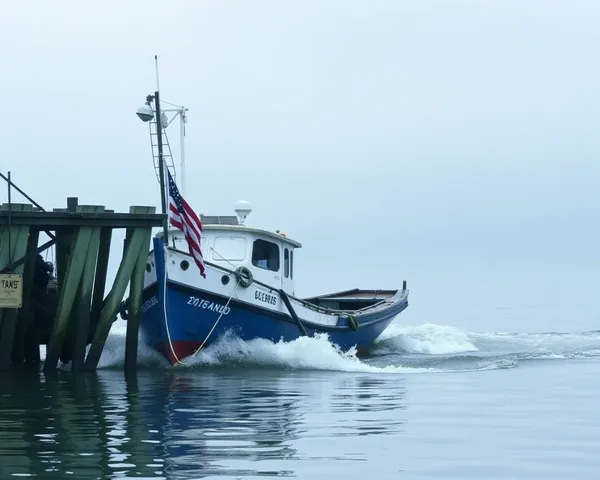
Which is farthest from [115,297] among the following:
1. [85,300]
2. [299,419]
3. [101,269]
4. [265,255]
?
[299,419]

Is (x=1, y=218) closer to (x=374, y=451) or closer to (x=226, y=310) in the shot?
(x=226, y=310)

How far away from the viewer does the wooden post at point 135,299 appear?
19.0 metres

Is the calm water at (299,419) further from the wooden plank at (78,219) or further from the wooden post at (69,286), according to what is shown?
the wooden plank at (78,219)

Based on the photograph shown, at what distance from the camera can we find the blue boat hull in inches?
788

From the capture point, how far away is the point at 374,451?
1091 centimetres

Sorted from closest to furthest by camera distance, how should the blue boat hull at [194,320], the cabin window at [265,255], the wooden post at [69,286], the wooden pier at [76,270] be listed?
the wooden pier at [76,270] → the wooden post at [69,286] → the blue boat hull at [194,320] → the cabin window at [265,255]

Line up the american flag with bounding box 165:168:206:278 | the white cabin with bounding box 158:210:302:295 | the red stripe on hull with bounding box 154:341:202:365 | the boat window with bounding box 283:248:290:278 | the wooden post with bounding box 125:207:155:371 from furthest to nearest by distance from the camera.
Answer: the boat window with bounding box 283:248:290:278, the white cabin with bounding box 158:210:302:295, the red stripe on hull with bounding box 154:341:202:365, the american flag with bounding box 165:168:206:278, the wooden post with bounding box 125:207:155:371

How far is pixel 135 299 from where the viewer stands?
19.0 metres

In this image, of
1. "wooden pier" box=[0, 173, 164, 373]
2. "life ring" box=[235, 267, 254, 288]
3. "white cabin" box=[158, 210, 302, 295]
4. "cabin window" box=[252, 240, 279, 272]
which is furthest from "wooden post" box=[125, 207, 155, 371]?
"cabin window" box=[252, 240, 279, 272]

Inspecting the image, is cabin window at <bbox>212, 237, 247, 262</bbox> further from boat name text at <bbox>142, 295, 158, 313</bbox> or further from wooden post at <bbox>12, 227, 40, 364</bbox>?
wooden post at <bbox>12, 227, 40, 364</bbox>

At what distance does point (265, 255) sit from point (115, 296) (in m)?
4.70

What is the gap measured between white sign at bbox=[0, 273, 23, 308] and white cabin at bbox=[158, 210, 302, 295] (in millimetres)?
4241

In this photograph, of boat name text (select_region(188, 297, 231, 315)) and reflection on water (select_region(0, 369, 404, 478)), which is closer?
reflection on water (select_region(0, 369, 404, 478))

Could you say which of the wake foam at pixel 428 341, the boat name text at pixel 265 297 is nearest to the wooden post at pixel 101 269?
the boat name text at pixel 265 297
